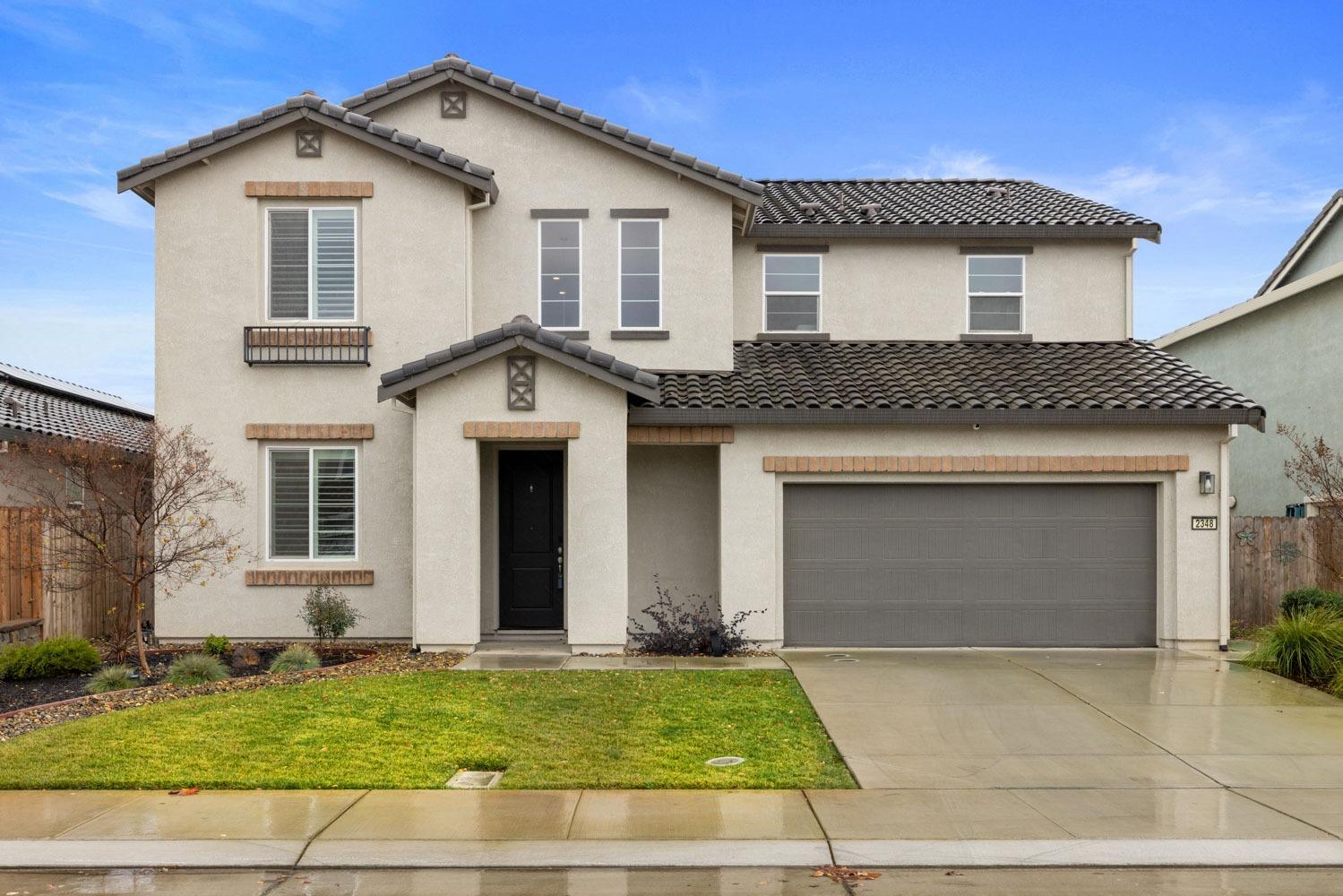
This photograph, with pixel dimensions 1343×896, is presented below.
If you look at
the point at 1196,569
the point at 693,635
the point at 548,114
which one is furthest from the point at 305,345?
the point at 1196,569

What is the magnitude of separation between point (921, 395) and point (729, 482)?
2915 millimetres

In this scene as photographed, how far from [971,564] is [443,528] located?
7.30 metres

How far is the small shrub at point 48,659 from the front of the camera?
11492 mm

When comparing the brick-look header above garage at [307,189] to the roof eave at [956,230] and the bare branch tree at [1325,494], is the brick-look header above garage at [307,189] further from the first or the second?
the bare branch tree at [1325,494]

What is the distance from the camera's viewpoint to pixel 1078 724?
9.55 m

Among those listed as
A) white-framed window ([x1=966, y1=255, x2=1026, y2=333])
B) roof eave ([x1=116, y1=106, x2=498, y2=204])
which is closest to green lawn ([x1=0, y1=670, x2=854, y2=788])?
roof eave ([x1=116, y1=106, x2=498, y2=204])

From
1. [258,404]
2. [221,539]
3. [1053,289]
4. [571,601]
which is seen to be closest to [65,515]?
[221,539]

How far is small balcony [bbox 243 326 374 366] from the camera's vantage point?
14.2 meters

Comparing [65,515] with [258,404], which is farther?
[258,404]

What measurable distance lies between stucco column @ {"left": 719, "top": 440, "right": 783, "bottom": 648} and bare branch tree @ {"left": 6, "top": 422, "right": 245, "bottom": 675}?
6666 millimetres

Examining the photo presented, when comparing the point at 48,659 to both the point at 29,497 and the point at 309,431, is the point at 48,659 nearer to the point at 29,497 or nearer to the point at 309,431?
the point at 309,431

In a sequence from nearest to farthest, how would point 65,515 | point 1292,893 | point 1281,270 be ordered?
point 1292,893, point 65,515, point 1281,270

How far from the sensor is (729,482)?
13758mm

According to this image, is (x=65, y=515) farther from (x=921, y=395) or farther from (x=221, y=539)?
(x=921, y=395)
